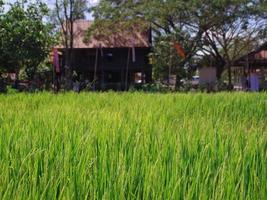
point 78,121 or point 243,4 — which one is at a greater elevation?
point 243,4

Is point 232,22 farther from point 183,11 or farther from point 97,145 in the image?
point 97,145

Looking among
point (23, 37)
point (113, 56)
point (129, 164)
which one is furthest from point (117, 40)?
point (129, 164)

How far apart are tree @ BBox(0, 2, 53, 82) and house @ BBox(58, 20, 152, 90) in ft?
14.2

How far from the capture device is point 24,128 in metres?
3.21

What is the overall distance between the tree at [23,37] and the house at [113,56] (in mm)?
4327

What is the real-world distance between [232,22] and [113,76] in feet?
27.7

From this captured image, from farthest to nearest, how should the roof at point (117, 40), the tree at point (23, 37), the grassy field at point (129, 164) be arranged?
1. the roof at point (117, 40)
2. the tree at point (23, 37)
3. the grassy field at point (129, 164)

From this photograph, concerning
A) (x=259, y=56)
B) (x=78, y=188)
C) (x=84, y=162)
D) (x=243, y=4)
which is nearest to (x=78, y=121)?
(x=84, y=162)

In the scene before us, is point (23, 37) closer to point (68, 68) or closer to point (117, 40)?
point (68, 68)

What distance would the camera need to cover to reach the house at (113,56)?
79.1ft

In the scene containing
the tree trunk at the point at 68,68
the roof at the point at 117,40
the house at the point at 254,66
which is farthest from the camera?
the roof at the point at 117,40

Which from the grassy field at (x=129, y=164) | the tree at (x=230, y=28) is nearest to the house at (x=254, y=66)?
the tree at (x=230, y=28)

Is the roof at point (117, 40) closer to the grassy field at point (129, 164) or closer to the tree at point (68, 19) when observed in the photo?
the tree at point (68, 19)

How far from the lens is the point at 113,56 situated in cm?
2489
